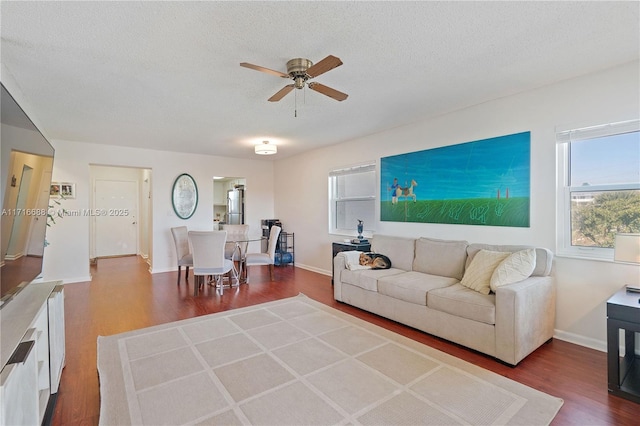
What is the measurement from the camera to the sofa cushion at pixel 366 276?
12.0 feet

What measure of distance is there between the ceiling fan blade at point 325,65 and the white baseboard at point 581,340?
128 inches

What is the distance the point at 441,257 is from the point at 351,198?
227cm

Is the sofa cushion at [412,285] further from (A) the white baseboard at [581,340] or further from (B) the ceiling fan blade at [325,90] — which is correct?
(B) the ceiling fan blade at [325,90]

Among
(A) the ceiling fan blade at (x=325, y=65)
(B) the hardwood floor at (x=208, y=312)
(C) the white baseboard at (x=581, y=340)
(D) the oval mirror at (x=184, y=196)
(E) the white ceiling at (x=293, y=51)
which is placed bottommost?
(B) the hardwood floor at (x=208, y=312)

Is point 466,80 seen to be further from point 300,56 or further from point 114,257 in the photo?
point 114,257

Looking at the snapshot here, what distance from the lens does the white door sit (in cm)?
813

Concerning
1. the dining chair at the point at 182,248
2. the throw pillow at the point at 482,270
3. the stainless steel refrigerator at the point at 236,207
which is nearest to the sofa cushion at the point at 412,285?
the throw pillow at the point at 482,270

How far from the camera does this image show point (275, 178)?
781 cm

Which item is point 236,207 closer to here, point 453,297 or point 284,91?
point 284,91

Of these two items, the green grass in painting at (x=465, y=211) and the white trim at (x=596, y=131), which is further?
the green grass in painting at (x=465, y=211)

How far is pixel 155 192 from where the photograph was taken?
624 centimetres

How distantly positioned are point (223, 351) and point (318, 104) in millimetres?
2782

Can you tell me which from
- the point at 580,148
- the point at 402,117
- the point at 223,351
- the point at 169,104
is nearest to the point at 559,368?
the point at 580,148

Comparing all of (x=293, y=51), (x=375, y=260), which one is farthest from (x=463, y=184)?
(x=293, y=51)
